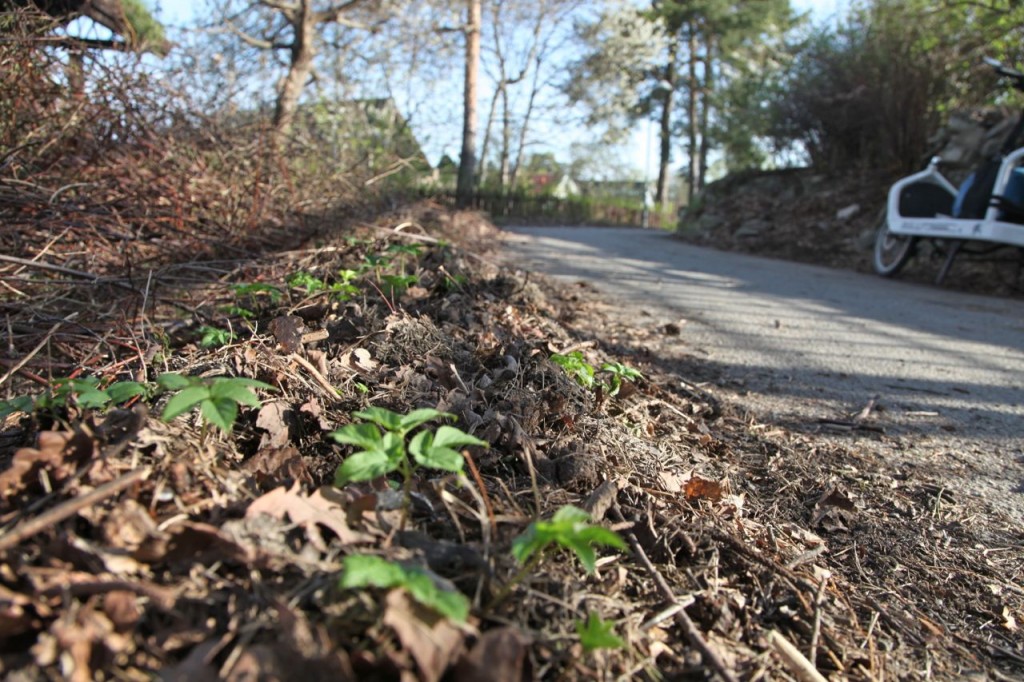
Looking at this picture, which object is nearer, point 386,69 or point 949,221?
point 949,221

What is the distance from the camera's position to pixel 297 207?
513 centimetres

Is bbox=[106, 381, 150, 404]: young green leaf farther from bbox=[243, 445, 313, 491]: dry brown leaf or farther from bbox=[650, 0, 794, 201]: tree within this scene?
bbox=[650, 0, 794, 201]: tree

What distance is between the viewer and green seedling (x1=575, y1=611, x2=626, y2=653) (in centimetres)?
92

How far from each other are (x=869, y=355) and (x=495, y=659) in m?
3.32

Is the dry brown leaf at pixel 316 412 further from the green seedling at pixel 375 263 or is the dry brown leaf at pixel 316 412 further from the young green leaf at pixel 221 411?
the green seedling at pixel 375 263

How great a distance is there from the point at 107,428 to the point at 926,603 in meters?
1.77

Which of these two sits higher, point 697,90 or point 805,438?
point 697,90

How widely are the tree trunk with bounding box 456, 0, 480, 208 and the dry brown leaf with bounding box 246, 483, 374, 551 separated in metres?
13.9

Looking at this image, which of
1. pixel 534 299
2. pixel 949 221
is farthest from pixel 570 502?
pixel 949 221

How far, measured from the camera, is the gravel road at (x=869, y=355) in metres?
2.34

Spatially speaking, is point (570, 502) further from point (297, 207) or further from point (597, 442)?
point (297, 207)

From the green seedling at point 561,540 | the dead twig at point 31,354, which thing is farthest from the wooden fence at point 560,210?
the green seedling at point 561,540

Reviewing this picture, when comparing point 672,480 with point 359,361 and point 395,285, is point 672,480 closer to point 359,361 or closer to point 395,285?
point 359,361

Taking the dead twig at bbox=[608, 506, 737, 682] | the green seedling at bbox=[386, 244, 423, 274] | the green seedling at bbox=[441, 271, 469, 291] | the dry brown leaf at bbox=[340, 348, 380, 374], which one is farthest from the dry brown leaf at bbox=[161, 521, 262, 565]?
the green seedling at bbox=[386, 244, 423, 274]
